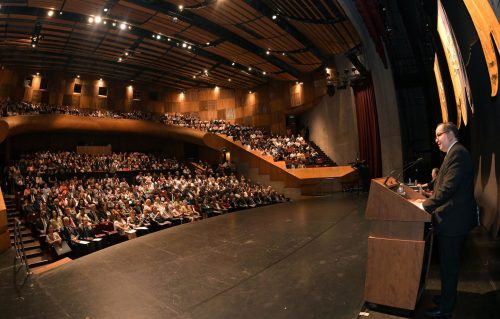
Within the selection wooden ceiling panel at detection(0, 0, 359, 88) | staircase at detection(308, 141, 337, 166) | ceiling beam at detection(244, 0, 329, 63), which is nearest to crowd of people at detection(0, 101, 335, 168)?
staircase at detection(308, 141, 337, 166)

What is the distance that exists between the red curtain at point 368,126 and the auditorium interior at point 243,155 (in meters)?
0.07

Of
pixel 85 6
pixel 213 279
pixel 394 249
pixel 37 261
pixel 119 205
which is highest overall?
pixel 85 6

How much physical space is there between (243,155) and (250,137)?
1.99 metres

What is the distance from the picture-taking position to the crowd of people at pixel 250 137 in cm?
1313

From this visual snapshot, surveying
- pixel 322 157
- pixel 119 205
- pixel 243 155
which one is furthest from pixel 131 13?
pixel 322 157

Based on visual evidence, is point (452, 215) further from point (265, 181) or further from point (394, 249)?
point (265, 181)

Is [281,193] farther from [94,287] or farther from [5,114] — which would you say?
[5,114]

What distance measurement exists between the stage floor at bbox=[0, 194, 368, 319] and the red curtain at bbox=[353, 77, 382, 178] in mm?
7471

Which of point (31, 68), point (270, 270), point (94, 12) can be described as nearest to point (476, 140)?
point (270, 270)

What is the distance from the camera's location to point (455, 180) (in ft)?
6.09

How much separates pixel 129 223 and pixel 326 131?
39.0ft

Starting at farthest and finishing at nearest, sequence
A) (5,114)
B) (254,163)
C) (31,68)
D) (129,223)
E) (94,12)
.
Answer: (31,68) → (254,163) → (5,114) → (94,12) → (129,223)

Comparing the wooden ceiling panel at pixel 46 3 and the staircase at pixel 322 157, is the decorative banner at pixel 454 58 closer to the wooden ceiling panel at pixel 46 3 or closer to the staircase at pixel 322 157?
the staircase at pixel 322 157

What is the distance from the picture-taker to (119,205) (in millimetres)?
7418
